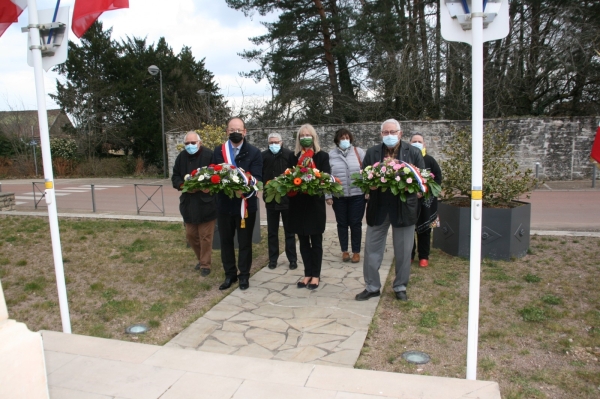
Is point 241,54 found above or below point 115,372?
above

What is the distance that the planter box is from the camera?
6.55m

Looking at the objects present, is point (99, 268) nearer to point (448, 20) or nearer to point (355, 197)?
point (355, 197)

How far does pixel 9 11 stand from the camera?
14.3ft

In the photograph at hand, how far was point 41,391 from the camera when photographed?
8.60ft

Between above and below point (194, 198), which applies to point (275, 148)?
above

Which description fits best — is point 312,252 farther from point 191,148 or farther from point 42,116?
point 42,116

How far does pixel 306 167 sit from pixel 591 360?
3271mm

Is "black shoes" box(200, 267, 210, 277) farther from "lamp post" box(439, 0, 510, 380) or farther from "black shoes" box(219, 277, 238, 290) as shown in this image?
"lamp post" box(439, 0, 510, 380)

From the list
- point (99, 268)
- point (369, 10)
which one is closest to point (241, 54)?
point (369, 10)

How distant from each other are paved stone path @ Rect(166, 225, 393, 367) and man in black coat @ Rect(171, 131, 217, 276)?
81 centimetres

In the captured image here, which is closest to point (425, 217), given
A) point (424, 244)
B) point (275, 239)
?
point (424, 244)

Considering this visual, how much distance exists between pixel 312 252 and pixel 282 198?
98 centimetres

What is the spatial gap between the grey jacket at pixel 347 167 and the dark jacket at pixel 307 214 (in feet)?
3.30

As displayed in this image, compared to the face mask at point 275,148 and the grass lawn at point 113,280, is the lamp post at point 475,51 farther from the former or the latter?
the face mask at point 275,148
